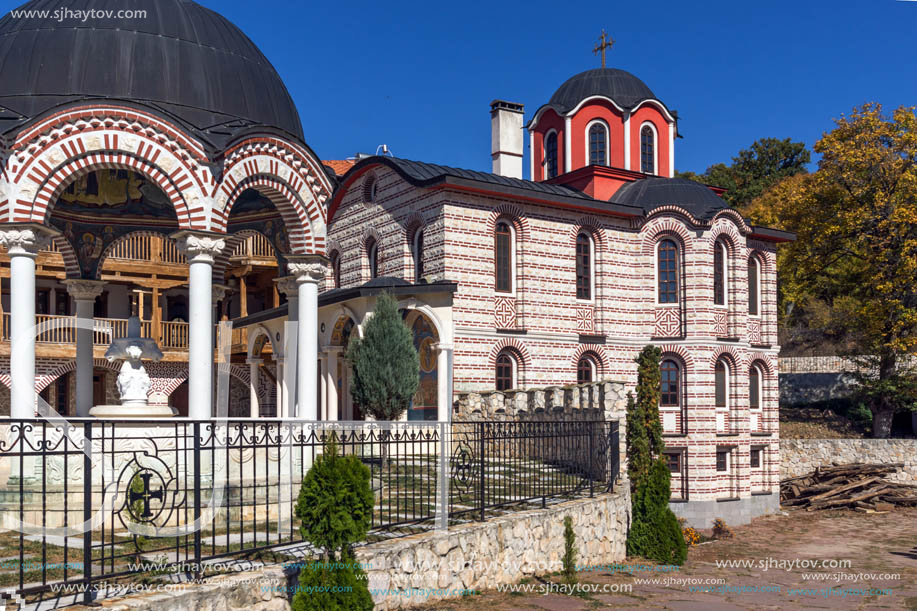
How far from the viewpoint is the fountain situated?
1221 centimetres

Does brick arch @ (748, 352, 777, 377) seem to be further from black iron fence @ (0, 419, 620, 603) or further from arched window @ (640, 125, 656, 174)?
black iron fence @ (0, 419, 620, 603)

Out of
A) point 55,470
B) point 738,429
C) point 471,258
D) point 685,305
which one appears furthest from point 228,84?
point 738,429

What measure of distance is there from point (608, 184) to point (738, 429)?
8.52 metres

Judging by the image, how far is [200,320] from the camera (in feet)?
40.9

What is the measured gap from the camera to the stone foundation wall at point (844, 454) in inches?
1208

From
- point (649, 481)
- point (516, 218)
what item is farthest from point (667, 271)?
point (649, 481)

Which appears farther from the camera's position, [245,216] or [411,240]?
[411,240]

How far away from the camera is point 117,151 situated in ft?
40.8

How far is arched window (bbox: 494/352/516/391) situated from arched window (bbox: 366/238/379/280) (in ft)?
16.2

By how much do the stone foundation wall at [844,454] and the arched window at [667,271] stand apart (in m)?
8.39

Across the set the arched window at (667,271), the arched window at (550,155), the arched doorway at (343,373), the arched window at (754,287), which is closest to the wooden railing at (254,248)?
the arched doorway at (343,373)

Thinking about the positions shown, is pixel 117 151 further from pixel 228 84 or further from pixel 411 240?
pixel 411 240

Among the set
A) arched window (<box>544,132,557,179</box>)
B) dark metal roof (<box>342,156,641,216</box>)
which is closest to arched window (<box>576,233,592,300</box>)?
dark metal roof (<box>342,156,641,216</box>)

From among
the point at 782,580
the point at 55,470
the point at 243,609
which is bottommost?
the point at 782,580
